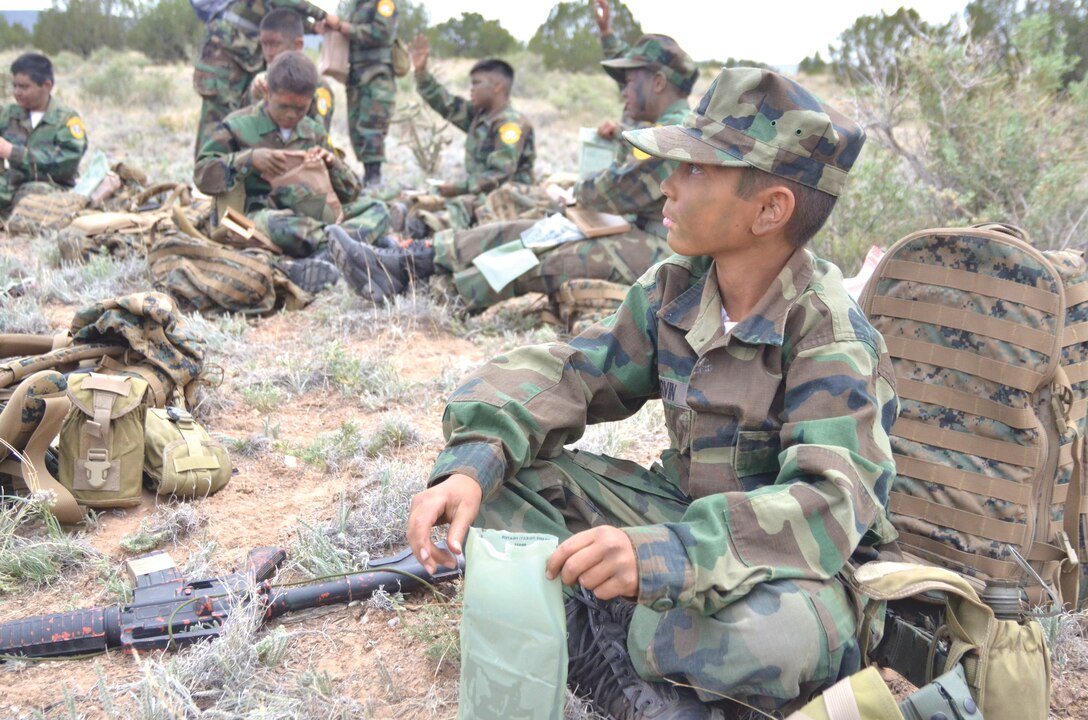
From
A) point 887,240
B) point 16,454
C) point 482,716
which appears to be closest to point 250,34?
point 887,240

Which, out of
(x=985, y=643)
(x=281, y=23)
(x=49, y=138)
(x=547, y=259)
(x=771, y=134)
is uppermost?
(x=281, y=23)

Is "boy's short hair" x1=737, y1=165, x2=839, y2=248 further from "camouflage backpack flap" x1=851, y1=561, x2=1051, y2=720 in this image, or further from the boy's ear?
"camouflage backpack flap" x1=851, y1=561, x2=1051, y2=720

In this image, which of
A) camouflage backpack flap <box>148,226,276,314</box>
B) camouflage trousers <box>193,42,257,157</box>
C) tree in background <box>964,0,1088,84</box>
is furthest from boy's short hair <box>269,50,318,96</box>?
tree in background <box>964,0,1088,84</box>

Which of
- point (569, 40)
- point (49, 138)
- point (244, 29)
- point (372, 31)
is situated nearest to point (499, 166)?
point (372, 31)

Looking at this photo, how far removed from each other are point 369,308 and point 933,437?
3452 millimetres

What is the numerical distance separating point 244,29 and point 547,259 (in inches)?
176

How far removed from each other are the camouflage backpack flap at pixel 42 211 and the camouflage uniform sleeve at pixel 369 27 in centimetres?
312

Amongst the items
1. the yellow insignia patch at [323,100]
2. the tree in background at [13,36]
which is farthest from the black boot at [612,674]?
the tree in background at [13,36]

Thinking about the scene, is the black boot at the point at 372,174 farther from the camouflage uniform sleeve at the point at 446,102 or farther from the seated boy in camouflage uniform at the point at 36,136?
the seated boy in camouflage uniform at the point at 36,136

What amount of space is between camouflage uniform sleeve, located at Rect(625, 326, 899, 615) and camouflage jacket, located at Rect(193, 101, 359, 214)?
14.8ft

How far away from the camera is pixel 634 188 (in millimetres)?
4637

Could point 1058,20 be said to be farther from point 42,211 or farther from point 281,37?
point 42,211

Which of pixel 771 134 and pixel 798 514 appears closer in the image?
pixel 798 514

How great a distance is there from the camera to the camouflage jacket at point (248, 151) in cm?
545
